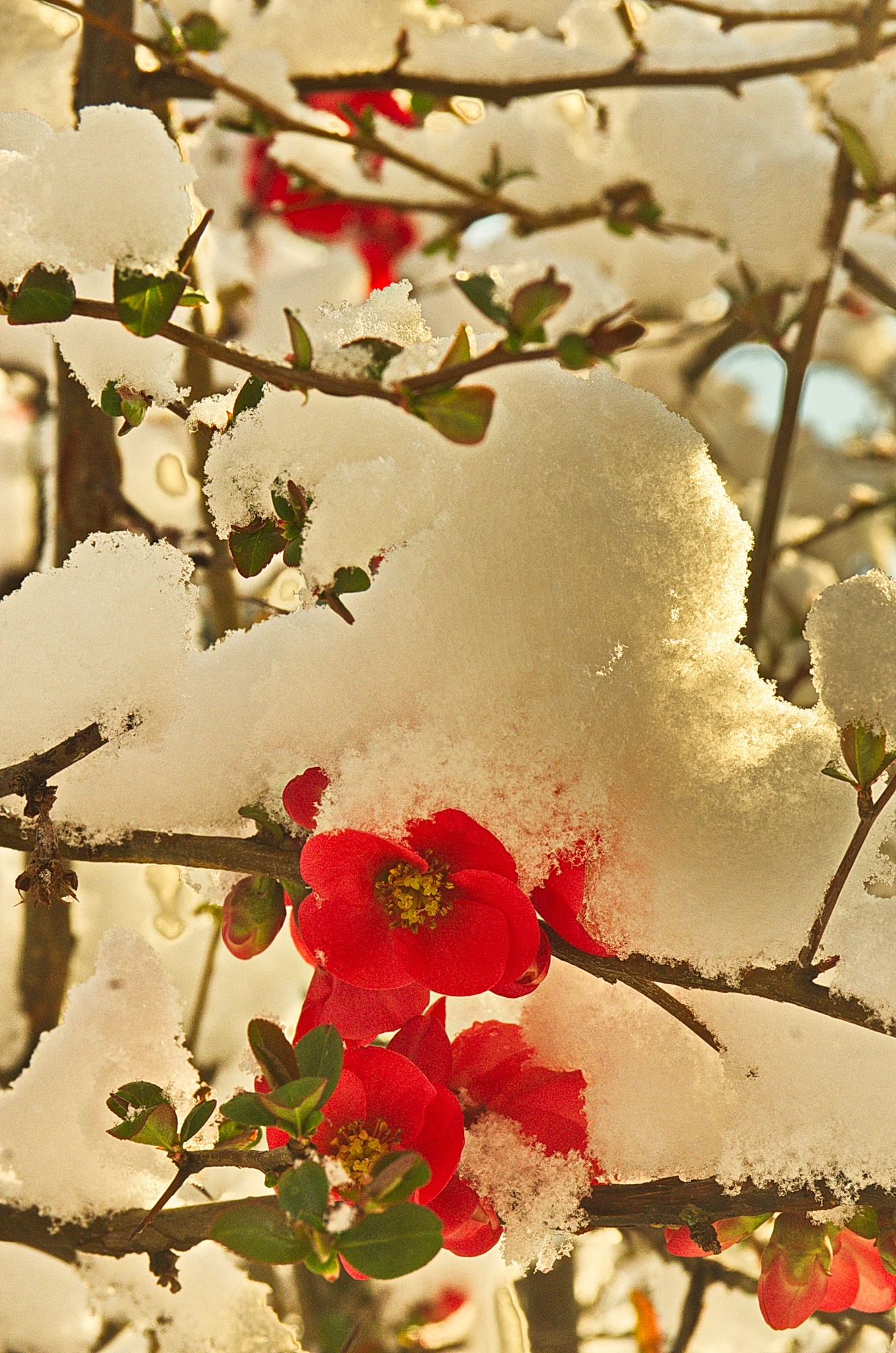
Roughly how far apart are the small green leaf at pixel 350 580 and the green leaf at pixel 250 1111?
198 millimetres

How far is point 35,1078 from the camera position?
2.17ft

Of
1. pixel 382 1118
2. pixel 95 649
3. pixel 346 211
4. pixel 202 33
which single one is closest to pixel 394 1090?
pixel 382 1118

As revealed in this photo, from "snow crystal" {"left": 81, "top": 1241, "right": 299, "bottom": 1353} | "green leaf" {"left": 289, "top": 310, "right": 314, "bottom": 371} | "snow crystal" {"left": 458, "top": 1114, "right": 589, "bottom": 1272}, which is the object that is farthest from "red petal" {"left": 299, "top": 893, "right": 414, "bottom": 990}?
"snow crystal" {"left": 81, "top": 1241, "right": 299, "bottom": 1353}

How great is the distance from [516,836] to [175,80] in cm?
93

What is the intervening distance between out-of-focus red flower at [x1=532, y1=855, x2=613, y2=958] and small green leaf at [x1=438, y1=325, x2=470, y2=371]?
0.20m

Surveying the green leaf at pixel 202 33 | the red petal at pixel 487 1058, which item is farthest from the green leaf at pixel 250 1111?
the green leaf at pixel 202 33

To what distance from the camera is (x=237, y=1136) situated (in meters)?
0.51

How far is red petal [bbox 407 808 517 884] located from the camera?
0.47 metres

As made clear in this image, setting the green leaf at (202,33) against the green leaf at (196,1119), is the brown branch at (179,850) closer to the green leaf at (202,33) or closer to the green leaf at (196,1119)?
the green leaf at (196,1119)

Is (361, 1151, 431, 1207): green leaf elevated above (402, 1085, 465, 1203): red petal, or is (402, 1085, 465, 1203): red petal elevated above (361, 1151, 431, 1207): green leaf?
(361, 1151, 431, 1207): green leaf

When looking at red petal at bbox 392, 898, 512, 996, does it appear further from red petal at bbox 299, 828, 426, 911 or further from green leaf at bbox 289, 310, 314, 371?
green leaf at bbox 289, 310, 314, 371

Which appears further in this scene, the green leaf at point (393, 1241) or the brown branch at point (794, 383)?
the brown branch at point (794, 383)

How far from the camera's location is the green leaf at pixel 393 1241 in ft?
1.33

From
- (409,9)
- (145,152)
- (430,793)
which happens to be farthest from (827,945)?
(409,9)
